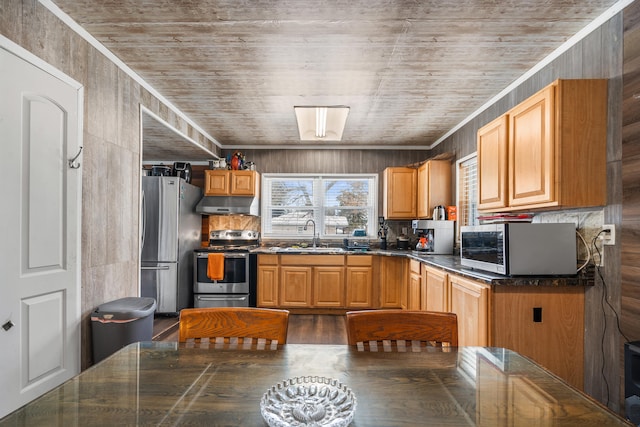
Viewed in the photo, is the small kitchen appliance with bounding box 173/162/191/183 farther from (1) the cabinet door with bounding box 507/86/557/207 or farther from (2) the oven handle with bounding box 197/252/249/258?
(1) the cabinet door with bounding box 507/86/557/207

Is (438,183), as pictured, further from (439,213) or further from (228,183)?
(228,183)

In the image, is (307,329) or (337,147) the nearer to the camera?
(307,329)

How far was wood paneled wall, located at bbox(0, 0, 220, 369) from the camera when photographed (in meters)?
2.02

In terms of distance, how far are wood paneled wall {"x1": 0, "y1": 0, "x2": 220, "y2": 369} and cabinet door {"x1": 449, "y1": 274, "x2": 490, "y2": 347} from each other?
8.50 ft

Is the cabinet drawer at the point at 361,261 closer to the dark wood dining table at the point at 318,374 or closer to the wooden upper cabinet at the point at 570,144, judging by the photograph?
the wooden upper cabinet at the point at 570,144

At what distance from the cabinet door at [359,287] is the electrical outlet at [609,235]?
2.89 m

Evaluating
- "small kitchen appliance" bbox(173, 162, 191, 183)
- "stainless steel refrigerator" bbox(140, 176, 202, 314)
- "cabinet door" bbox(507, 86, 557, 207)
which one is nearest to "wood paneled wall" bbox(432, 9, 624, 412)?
"cabinet door" bbox(507, 86, 557, 207)

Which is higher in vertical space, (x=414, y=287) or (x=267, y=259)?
(x=267, y=259)

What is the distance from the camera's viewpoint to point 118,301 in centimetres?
257

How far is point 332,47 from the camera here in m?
2.50

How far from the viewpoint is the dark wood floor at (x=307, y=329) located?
366 centimetres

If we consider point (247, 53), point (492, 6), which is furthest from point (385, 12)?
point (247, 53)

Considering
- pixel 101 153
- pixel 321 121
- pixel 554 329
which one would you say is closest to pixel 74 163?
pixel 101 153

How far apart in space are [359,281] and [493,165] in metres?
2.45
